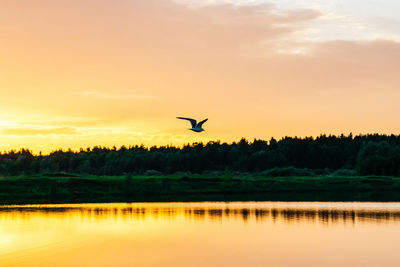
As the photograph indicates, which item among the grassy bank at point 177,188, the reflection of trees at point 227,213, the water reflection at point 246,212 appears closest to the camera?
the reflection of trees at point 227,213

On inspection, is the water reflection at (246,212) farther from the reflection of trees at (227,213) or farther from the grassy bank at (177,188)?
the grassy bank at (177,188)

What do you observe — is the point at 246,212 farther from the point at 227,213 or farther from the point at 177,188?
the point at 177,188

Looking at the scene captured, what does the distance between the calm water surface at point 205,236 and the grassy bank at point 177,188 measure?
1108 inches

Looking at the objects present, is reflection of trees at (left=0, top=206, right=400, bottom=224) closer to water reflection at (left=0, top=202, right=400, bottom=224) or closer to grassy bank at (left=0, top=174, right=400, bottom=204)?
water reflection at (left=0, top=202, right=400, bottom=224)

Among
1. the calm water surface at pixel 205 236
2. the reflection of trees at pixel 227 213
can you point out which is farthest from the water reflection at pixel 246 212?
the calm water surface at pixel 205 236

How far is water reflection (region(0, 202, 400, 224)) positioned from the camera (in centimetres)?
5638

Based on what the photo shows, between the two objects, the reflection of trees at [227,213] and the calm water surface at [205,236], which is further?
the reflection of trees at [227,213]

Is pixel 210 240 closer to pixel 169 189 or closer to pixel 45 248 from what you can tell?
pixel 45 248

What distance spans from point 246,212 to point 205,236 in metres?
19.8

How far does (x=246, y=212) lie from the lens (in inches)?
2539

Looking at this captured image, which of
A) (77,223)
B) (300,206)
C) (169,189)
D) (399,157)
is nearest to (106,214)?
(77,223)

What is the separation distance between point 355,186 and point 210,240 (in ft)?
253

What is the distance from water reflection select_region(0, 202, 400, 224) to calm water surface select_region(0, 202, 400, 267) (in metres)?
0.10

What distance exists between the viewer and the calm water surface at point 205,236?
34344 millimetres
